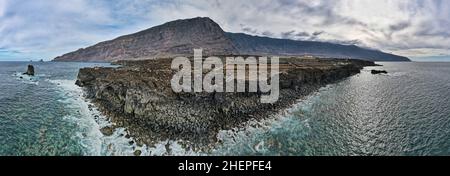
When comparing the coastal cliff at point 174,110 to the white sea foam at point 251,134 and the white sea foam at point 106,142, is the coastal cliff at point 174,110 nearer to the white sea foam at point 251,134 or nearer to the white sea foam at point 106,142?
the white sea foam at point 106,142

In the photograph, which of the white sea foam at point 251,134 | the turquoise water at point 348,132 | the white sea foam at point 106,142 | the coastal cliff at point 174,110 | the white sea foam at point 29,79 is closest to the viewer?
the white sea foam at point 106,142

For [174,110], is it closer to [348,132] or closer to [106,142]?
[106,142]

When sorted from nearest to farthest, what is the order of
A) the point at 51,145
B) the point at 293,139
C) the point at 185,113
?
the point at 51,145
the point at 293,139
the point at 185,113

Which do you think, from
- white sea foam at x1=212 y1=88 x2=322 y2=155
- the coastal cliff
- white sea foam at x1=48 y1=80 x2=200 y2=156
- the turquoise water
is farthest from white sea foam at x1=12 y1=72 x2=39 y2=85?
the turquoise water

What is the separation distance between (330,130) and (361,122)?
7.66 m

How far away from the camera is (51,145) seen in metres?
27.2

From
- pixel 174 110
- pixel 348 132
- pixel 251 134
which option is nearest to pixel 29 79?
pixel 174 110

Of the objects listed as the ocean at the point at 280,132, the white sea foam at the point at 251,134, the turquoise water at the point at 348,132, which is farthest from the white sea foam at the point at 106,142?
the turquoise water at the point at 348,132

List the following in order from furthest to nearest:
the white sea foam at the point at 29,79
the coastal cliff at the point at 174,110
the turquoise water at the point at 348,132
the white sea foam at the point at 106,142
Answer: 1. the white sea foam at the point at 29,79
2. the coastal cliff at the point at 174,110
3. the turquoise water at the point at 348,132
4. the white sea foam at the point at 106,142

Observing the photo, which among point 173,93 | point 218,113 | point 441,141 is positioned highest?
point 173,93

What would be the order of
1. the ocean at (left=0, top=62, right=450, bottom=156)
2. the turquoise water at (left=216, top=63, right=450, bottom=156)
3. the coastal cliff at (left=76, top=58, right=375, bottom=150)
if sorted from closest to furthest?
the ocean at (left=0, top=62, right=450, bottom=156) → the turquoise water at (left=216, top=63, right=450, bottom=156) → the coastal cliff at (left=76, top=58, right=375, bottom=150)

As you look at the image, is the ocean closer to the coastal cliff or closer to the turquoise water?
the turquoise water
